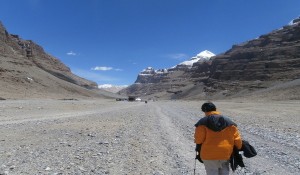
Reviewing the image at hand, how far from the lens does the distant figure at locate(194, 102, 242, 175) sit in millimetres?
7556

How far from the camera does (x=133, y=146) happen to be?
17.0m

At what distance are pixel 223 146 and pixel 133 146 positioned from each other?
32.0 ft

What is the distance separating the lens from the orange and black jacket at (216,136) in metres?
7.55

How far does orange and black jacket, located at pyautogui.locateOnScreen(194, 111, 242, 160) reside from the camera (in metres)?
7.55

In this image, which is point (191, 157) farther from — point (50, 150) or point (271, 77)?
point (271, 77)

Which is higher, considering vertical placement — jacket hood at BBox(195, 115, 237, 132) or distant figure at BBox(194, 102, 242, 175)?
jacket hood at BBox(195, 115, 237, 132)

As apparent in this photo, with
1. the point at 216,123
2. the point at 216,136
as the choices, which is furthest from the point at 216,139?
the point at 216,123

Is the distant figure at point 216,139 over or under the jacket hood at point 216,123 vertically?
under

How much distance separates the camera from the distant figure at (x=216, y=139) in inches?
297

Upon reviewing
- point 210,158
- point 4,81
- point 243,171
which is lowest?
point 243,171

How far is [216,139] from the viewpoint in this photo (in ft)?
24.9

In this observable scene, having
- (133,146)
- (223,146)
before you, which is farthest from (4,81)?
(223,146)

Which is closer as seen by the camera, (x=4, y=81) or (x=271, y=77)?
(x=4, y=81)

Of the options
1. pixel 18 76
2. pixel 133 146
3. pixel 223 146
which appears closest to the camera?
pixel 223 146
